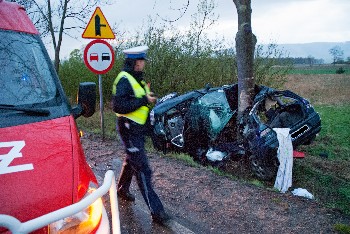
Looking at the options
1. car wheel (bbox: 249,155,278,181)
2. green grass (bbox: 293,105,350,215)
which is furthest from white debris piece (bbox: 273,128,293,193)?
green grass (bbox: 293,105,350,215)

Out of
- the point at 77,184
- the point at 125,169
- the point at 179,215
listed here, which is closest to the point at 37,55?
the point at 77,184

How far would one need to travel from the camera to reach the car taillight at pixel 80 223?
197cm

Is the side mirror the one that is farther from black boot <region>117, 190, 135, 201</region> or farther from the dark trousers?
black boot <region>117, 190, 135, 201</region>

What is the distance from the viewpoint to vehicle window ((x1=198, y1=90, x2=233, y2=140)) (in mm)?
7871

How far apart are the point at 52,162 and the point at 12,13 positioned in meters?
1.79

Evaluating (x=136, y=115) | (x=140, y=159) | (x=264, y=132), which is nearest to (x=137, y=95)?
(x=136, y=115)

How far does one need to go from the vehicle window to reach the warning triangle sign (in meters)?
2.67

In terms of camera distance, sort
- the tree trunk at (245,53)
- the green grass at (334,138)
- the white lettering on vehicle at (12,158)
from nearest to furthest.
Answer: the white lettering on vehicle at (12,158), the tree trunk at (245,53), the green grass at (334,138)

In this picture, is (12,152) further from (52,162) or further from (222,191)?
(222,191)

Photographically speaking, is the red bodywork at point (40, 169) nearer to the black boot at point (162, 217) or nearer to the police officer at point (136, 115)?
the police officer at point (136, 115)

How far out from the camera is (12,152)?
217cm

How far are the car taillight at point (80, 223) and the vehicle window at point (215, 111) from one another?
19.0 ft

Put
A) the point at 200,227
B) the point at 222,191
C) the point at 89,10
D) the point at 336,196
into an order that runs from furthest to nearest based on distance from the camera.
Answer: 1. the point at 89,10
2. the point at 336,196
3. the point at 222,191
4. the point at 200,227

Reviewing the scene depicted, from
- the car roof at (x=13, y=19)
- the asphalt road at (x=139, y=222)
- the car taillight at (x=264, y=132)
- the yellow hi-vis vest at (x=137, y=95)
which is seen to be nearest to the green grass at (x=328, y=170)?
the car taillight at (x=264, y=132)
